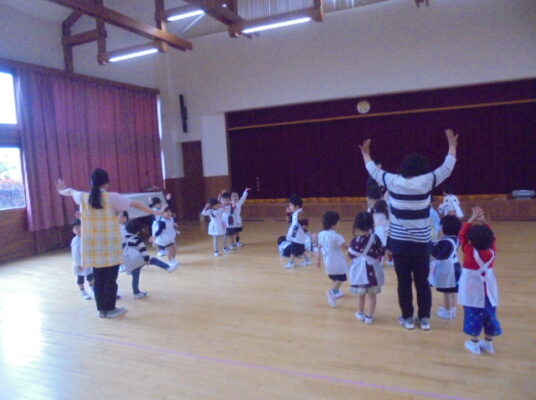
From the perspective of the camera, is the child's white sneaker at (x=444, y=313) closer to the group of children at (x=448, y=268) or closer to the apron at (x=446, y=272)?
the group of children at (x=448, y=268)

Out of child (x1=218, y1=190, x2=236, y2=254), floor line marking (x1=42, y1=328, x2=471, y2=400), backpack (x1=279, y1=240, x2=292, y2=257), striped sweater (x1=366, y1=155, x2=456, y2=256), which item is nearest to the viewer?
floor line marking (x1=42, y1=328, x2=471, y2=400)

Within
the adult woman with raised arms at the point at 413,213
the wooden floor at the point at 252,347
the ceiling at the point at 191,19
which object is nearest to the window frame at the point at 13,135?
the ceiling at the point at 191,19

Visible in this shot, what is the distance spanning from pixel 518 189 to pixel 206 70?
754 centimetres

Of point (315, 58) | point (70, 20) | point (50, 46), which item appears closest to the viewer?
point (50, 46)

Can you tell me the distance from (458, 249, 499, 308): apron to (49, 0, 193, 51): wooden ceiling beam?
5792 mm

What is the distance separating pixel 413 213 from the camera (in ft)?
9.80

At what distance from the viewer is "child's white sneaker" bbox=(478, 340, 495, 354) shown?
278 centimetres

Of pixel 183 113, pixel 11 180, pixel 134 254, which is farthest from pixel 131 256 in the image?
pixel 183 113

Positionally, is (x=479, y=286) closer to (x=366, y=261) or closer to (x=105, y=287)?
(x=366, y=261)

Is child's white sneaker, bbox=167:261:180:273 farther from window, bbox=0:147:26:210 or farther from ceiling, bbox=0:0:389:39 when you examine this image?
ceiling, bbox=0:0:389:39

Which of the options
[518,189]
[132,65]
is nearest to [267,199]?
[132,65]

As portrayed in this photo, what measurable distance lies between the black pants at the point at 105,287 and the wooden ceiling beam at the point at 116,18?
3.81 m

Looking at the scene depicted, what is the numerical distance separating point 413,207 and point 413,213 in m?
0.04

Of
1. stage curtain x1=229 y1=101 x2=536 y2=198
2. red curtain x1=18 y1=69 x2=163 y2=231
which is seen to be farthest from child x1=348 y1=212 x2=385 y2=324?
red curtain x1=18 y1=69 x2=163 y2=231
